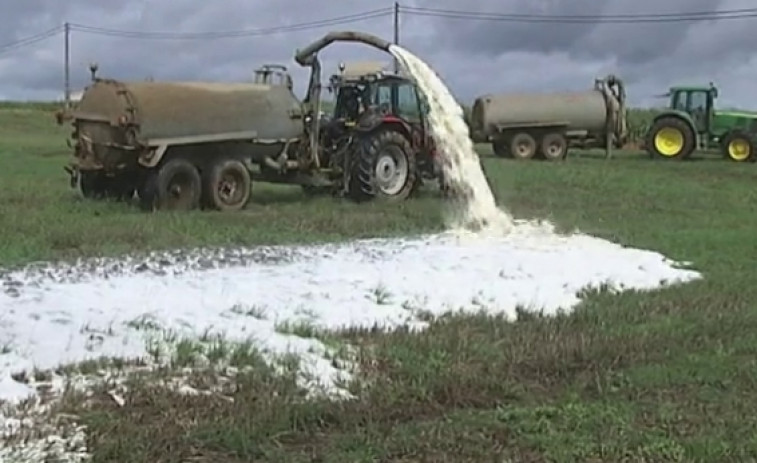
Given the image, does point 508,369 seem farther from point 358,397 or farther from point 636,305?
point 636,305

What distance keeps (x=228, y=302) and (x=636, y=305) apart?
3418 mm

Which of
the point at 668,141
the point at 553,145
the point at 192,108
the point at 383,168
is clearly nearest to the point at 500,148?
the point at 553,145

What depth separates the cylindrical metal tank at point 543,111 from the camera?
121 ft

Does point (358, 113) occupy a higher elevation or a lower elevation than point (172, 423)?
higher

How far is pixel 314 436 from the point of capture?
6539mm

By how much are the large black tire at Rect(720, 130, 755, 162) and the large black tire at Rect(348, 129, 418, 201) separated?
64.5 ft

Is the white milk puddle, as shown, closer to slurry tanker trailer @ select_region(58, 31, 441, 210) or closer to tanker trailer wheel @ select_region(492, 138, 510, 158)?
slurry tanker trailer @ select_region(58, 31, 441, 210)

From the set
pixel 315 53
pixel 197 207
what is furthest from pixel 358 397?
pixel 315 53

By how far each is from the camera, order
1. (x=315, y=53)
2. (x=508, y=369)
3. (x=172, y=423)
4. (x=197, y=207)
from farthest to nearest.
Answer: (x=315, y=53)
(x=197, y=207)
(x=508, y=369)
(x=172, y=423)

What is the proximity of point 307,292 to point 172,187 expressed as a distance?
24.3 feet

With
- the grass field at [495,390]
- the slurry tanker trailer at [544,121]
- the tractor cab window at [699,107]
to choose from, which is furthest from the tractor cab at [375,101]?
the tractor cab window at [699,107]

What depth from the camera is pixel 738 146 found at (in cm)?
3700

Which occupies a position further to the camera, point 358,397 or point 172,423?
point 358,397

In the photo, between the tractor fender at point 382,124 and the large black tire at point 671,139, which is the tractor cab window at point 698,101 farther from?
the tractor fender at point 382,124
